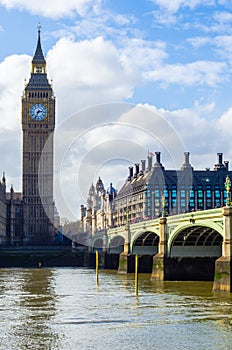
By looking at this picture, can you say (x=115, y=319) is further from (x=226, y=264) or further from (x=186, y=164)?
(x=186, y=164)

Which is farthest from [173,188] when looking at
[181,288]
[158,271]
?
[181,288]

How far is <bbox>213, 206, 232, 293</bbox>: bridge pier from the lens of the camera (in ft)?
158

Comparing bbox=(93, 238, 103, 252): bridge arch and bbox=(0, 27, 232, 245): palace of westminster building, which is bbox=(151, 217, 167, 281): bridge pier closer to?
bbox=(93, 238, 103, 252): bridge arch

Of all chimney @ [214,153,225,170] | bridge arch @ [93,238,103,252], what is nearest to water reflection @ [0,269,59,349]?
bridge arch @ [93,238,103,252]

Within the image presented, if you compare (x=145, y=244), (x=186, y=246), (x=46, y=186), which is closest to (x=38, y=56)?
(x=46, y=186)

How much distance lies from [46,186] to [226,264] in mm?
114693

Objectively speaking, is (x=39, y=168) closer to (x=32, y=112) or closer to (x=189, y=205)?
(x=32, y=112)

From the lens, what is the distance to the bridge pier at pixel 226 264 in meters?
48.2

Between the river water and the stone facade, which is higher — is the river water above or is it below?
below

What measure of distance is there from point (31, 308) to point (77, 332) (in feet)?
32.8

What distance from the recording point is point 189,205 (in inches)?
6186

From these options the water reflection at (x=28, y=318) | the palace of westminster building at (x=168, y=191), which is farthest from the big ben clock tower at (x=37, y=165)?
the water reflection at (x=28, y=318)

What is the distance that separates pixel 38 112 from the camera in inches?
6476

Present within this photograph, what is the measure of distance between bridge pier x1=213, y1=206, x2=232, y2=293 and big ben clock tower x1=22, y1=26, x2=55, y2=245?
111 m
